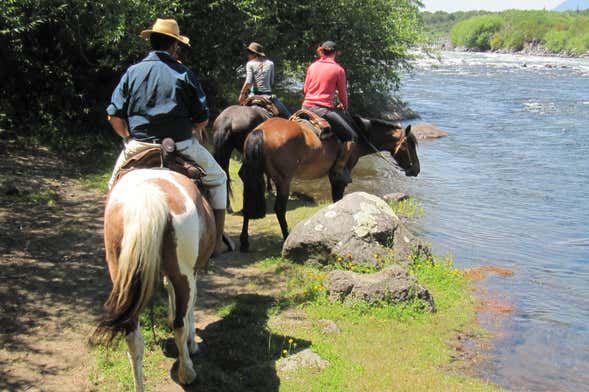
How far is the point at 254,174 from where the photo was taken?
27.6 feet

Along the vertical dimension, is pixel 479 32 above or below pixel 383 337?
above

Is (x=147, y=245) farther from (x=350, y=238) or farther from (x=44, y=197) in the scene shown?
(x=44, y=197)

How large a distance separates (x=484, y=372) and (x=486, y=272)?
10.5ft

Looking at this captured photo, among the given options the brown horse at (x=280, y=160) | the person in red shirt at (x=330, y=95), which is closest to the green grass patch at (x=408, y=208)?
the person in red shirt at (x=330, y=95)

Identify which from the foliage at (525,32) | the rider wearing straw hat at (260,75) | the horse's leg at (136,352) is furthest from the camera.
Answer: the foliage at (525,32)

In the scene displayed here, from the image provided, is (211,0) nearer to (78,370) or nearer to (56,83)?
(56,83)

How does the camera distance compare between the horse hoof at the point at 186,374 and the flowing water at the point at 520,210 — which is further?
the flowing water at the point at 520,210

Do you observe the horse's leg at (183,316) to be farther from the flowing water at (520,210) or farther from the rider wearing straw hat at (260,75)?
the rider wearing straw hat at (260,75)

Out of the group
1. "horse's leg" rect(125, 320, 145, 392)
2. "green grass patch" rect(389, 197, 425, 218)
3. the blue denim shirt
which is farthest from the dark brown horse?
"horse's leg" rect(125, 320, 145, 392)

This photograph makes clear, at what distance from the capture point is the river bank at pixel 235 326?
5.02 metres

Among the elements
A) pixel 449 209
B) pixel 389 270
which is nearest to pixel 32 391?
pixel 389 270

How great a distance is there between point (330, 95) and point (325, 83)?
0.23 m

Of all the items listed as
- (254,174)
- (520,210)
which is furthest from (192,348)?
(520,210)

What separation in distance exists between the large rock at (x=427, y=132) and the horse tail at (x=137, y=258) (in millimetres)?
17977
